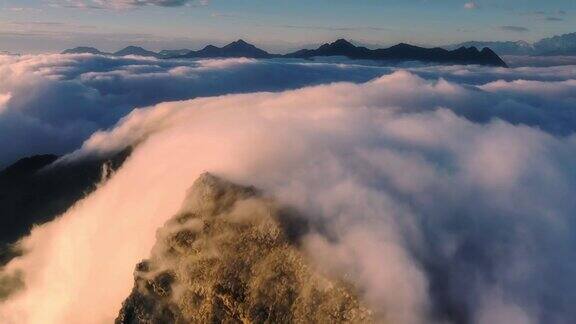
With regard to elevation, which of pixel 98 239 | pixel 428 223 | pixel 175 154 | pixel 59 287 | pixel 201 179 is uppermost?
pixel 201 179

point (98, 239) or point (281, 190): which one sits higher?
point (281, 190)

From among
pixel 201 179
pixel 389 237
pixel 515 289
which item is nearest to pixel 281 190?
pixel 201 179

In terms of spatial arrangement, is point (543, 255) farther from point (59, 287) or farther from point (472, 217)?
point (59, 287)

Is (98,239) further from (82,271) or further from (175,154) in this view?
(175,154)

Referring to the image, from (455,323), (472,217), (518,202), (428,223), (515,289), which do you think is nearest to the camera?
(455,323)

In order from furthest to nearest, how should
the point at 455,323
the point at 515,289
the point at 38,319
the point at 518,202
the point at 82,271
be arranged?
the point at 82,271, the point at 38,319, the point at 518,202, the point at 515,289, the point at 455,323

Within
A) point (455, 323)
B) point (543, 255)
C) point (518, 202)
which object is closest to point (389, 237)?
point (455, 323)

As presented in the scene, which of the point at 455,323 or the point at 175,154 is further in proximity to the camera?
the point at 175,154
